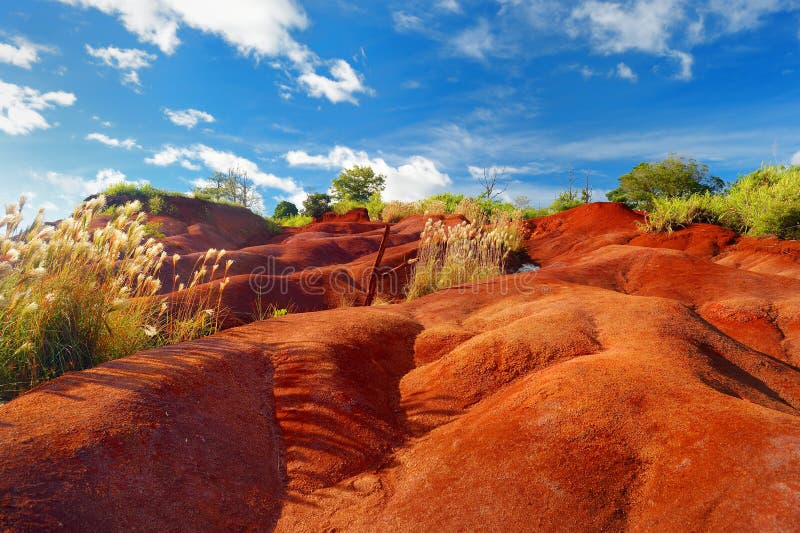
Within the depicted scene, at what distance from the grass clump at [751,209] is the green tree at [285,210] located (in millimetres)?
27426

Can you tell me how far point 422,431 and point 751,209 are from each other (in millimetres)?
14190

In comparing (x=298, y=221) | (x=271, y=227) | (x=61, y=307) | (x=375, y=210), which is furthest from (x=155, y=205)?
(x=61, y=307)

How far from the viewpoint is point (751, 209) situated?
13.5 m

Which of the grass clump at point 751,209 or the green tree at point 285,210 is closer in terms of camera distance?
the grass clump at point 751,209

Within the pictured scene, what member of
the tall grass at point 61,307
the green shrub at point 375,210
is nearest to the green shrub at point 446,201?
the green shrub at point 375,210

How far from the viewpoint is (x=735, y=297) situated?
731 cm

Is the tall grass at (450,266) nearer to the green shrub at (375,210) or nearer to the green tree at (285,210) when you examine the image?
the green shrub at (375,210)

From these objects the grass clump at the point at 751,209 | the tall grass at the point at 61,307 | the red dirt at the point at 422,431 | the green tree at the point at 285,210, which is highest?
the green tree at the point at 285,210

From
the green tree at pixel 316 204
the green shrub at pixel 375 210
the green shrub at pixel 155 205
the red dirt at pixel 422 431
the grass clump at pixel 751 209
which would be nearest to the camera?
the red dirt at pixel 422 431

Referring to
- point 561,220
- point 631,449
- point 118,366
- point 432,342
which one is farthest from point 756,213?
point 118,366

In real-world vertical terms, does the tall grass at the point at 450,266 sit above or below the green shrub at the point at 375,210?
below

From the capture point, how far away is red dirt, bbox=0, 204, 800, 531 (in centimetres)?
216

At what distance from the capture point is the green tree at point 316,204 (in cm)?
3609

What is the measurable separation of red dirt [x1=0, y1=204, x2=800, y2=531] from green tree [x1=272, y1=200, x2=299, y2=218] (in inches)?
1332
